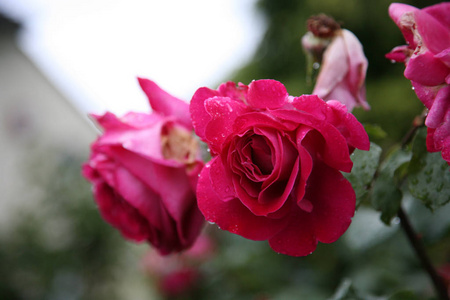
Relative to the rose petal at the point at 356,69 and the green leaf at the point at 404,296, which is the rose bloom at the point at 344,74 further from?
the green leaf at the point at 404,296

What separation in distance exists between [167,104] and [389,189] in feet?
0.97

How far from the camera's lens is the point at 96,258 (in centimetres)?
307

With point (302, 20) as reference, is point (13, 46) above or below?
above

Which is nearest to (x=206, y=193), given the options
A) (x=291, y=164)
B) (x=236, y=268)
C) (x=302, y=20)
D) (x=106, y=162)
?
(x=291, y=164)

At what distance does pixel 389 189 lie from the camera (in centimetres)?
45

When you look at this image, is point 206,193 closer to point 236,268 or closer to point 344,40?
point 344,40

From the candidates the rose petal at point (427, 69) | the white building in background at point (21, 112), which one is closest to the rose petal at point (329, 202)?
the rose petal at point (427, 69)

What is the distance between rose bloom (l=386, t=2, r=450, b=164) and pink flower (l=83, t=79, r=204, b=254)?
0.26m

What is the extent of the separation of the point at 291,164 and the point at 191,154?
0.65ft

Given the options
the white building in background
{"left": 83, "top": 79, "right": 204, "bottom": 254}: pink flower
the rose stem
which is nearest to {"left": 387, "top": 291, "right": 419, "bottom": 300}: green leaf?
the rose stem

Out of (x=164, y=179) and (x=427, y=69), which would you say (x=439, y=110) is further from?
(x=164, y=179)

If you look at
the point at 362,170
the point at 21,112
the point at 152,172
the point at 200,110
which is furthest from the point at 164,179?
the point at 21,112

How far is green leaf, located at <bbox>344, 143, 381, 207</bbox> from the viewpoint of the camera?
42 centimetres

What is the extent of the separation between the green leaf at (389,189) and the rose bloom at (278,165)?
0.12m
